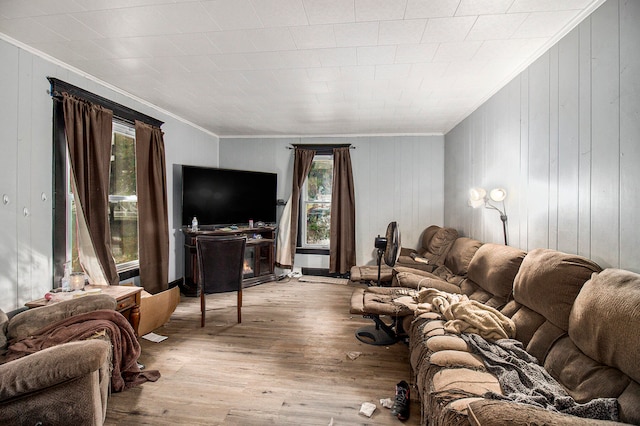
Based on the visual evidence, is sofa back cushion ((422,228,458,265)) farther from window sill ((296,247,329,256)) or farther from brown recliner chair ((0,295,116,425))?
brown recliner chair ((0,295,116,425))

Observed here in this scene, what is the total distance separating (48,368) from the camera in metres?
1.39

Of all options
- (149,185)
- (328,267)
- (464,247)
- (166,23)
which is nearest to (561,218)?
(464,247)

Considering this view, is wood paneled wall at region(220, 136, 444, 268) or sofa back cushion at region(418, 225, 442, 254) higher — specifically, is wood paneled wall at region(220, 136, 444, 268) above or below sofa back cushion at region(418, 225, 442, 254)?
above

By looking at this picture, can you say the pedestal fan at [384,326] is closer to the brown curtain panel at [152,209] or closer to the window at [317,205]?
the window at [317,205]

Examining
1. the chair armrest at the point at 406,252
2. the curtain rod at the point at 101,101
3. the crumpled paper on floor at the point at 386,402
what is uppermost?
the curtain rod at the point at 101,101

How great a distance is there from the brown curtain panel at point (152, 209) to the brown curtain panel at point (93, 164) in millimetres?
564

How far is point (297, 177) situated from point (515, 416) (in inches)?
182

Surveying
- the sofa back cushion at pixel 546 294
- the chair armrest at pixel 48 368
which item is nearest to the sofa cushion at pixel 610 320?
the sofa back cushion at pixel 546 294

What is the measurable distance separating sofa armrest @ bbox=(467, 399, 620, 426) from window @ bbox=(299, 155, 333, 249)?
4412 millimetres

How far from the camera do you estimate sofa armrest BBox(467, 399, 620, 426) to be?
101 centimetres

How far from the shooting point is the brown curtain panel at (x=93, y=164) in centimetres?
274

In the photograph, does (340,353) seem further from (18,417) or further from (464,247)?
(18,417)

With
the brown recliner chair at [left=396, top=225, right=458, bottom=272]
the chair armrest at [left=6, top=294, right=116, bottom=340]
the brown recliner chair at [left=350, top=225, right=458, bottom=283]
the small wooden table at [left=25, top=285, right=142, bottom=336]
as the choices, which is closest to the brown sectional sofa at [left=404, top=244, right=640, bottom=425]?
the brown recliner chair at [left=350, top=225, right=458, bottom=283]

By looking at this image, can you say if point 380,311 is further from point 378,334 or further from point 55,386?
point 55,386
